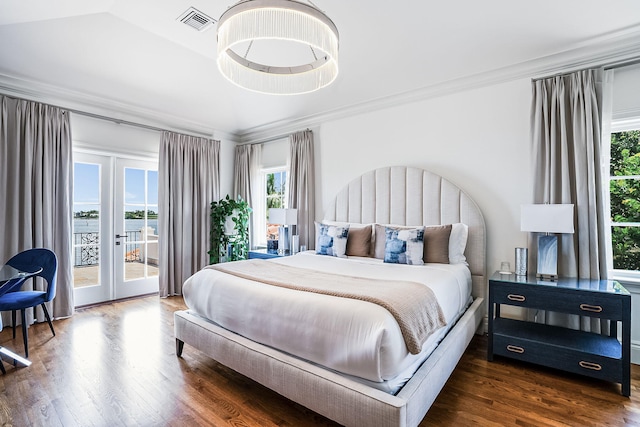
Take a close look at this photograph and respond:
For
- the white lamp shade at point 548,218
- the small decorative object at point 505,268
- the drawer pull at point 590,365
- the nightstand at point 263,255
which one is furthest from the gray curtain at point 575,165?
the nightstand at point 263,255

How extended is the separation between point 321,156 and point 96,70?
277 cm

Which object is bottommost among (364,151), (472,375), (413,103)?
(472,375)

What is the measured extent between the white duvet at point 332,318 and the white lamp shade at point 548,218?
0.70 m

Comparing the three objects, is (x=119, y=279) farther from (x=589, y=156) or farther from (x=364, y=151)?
(x=589, y=156)

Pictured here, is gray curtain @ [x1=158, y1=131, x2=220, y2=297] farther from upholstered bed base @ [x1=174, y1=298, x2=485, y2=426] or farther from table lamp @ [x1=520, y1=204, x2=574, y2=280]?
table lamp @ [x1=520, y1=204, x2=574, y2=280]

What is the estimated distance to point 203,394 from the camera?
2123 mm

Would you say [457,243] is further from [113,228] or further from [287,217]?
[113,228]

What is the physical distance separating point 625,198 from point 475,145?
134 cm

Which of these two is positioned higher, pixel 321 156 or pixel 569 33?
pixel 569 33

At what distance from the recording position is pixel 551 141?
2.79 meters

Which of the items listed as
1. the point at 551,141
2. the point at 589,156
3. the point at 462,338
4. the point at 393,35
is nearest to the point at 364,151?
the point at 393,35

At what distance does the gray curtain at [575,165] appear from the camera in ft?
8.55

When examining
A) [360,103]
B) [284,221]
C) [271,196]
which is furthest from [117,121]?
[360,103]

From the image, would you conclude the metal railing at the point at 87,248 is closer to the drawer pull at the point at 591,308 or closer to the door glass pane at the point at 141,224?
the door glass pane at the point at 141,224
